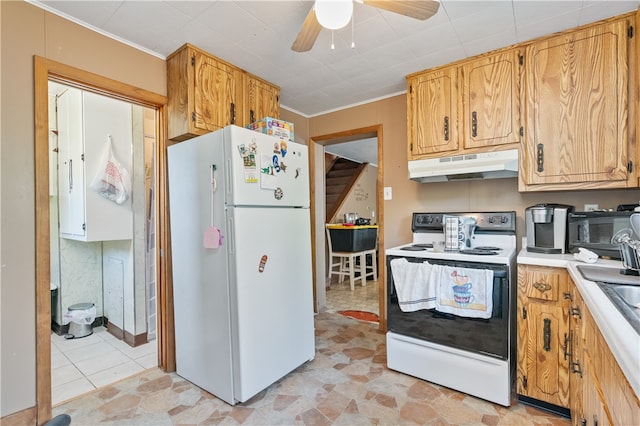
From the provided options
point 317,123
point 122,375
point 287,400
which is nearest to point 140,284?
point 122,375

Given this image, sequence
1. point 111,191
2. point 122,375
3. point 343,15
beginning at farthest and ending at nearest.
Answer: point 111,191 → point 122,375 → point 343,15

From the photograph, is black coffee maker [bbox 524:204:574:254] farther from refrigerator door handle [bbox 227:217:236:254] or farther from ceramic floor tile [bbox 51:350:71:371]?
ceramic floor tile [bbox 51:350:71:371]

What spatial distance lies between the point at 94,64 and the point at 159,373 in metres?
2.16

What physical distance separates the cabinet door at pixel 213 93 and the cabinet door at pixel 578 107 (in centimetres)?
210

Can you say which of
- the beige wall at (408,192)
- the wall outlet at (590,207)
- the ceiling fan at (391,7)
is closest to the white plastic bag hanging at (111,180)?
the beige wall at (408,192)

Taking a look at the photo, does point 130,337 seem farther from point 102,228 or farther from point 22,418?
point 22,418

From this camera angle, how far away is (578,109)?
191 cm

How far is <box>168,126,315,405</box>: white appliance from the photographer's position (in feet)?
6.05

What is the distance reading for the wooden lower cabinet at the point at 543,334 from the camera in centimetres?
170

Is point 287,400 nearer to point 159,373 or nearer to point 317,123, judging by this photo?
point 159,373

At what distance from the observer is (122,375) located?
226 centimetres

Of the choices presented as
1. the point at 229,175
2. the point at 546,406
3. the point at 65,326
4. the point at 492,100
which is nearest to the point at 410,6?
the point at 492,100

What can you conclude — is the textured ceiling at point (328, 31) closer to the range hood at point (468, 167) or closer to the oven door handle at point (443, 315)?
the range hood at point (468, 167)

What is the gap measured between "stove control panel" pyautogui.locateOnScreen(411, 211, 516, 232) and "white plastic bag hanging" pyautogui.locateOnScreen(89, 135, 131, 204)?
2662mm
